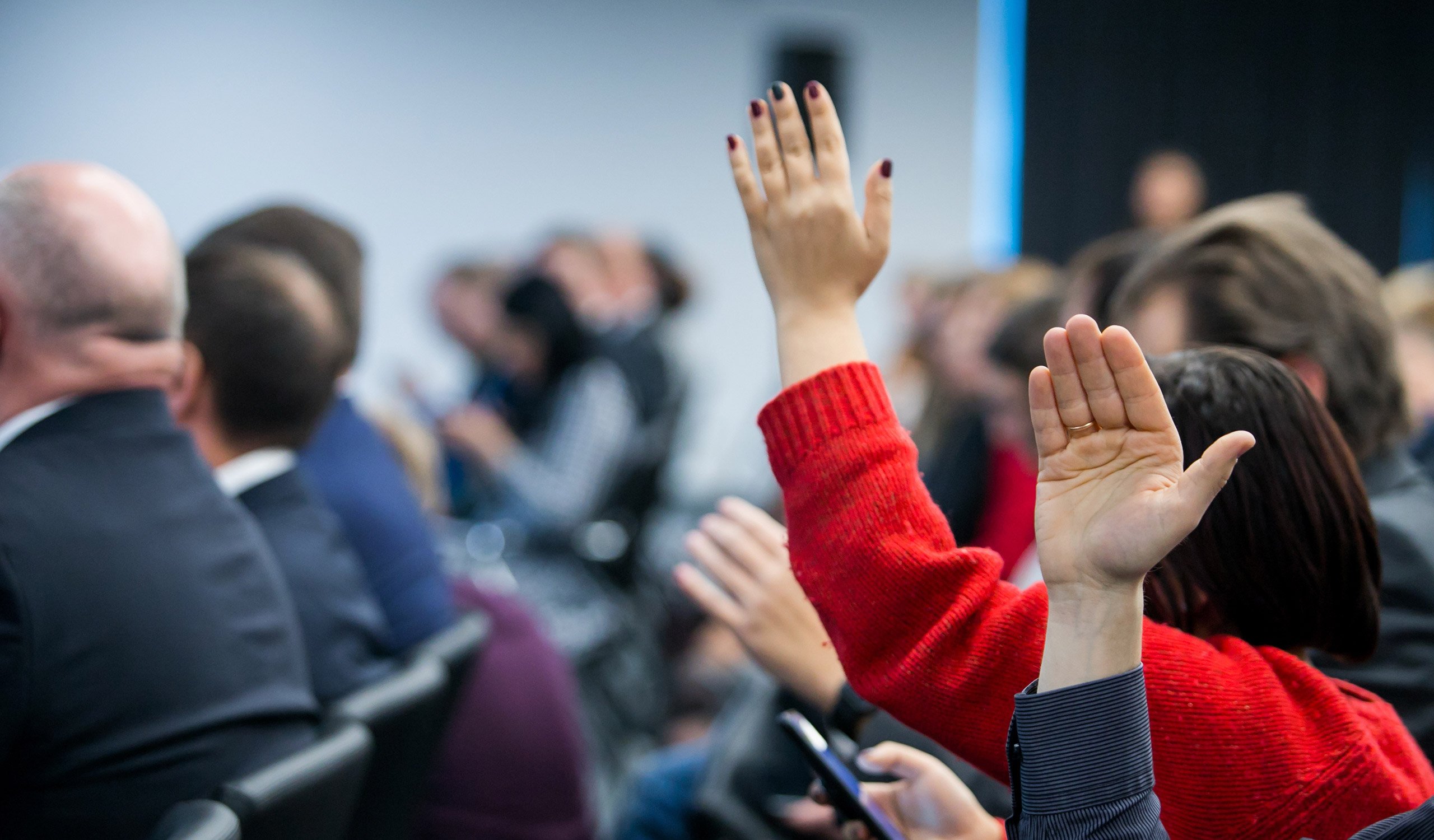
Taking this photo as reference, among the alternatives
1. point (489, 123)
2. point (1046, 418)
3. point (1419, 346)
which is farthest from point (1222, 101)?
point (1046, 418)

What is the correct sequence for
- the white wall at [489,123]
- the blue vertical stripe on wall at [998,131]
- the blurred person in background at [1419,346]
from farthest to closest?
the blue vertical stripe on wall at [998,131]
the white wall at [489,123]
the blurred person in background at [1419,346]

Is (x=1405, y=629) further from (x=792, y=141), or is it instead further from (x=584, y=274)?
(x=584, y=274)

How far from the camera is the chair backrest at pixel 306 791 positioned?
102cm

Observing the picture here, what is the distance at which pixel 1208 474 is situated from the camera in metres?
0.61

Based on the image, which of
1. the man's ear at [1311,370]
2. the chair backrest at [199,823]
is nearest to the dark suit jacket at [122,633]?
the chair backrest at [199,823]

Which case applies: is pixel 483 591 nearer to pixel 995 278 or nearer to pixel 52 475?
pixel 52 475

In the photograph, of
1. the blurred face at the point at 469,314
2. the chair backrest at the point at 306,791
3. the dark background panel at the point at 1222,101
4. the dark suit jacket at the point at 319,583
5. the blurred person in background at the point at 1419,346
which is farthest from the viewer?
the dark background panel at the point at 1222,101

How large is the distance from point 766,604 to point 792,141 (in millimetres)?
475

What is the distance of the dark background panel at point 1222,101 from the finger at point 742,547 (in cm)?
568

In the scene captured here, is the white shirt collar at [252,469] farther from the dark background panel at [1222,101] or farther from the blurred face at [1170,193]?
the dark background panel at [1222,101]

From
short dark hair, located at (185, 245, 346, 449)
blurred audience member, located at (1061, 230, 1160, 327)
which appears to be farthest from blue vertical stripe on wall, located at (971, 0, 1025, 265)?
short dark hair, located at (185, 245, 346, 449)

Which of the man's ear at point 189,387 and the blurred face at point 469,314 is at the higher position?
the man's ear at point 189,387

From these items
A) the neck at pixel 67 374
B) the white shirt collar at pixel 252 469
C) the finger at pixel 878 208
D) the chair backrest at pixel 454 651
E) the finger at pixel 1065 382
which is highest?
the finger at pixel 878 208

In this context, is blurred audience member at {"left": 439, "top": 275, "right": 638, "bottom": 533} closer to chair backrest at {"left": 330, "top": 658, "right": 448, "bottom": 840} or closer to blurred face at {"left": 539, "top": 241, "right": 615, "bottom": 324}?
blurred face at {"left": 539, "top": 241, "right": 615, "bottom": 324}
